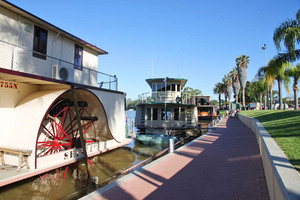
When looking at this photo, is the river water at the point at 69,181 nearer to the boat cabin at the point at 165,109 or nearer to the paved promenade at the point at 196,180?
the paved promenade at the point at 196,180

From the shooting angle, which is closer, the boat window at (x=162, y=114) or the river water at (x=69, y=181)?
the river water at (x=69, y=181)

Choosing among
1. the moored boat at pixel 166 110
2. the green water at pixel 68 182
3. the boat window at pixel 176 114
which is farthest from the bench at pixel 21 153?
the boat window at pixel 176 114

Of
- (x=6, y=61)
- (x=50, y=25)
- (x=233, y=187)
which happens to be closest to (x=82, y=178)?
Result: (x=6, y=61)


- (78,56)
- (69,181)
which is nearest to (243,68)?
(78,56)

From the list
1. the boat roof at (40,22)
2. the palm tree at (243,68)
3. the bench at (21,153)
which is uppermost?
the palm tree at (243,68)

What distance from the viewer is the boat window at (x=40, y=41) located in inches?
359

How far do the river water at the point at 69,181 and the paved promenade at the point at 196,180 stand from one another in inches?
100

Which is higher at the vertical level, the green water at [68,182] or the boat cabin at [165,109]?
the boat cabin at [165,109]

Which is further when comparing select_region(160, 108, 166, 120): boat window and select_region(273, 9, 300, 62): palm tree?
select_region(160, 108, 166, 120): boat window

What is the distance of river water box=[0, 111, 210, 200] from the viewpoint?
22.9 feet

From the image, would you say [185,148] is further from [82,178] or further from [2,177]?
[2,177]

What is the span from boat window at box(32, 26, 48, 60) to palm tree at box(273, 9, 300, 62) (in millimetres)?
13877

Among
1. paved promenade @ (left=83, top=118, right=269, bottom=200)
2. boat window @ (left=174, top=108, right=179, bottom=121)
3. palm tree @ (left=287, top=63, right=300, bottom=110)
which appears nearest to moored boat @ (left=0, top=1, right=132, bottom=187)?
paved promenade @ (left=83, top=118, right=269, bottom=200)

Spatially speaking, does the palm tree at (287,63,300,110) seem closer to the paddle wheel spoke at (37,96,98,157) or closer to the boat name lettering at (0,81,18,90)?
the paddle wheel spoke at (37,96,98,157)
